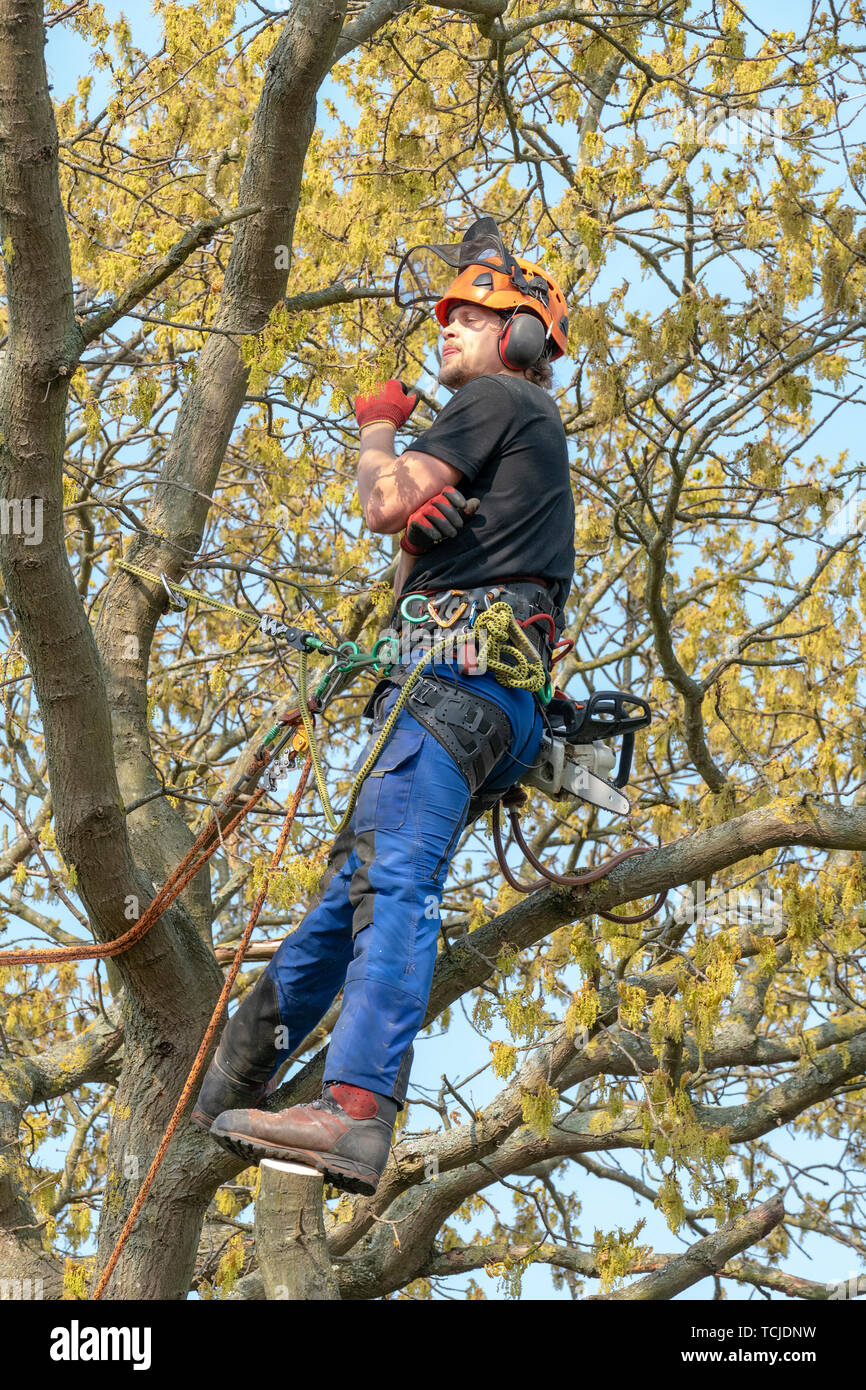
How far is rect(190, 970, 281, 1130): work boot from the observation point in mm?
3807

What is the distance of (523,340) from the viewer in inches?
151

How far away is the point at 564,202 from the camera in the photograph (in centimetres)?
677

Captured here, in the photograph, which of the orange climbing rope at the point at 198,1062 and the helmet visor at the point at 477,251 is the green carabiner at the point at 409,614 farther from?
the helmet visor at the point at 477,251

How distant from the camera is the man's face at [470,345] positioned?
3967 mm

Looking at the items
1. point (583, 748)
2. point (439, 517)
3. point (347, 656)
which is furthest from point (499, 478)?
point (583, 748)

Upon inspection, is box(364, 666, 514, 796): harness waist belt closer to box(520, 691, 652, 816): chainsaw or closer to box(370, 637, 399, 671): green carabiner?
box(370, 637, 399, 671): green carabiner

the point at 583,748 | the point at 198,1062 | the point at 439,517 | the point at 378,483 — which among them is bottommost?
the point at 198,1062

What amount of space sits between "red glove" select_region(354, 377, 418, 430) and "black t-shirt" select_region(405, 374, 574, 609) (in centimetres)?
17

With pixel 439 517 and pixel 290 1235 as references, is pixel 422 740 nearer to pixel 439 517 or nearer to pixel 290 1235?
pixel 439 517

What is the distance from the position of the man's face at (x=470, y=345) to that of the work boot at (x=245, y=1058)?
5.25 feet

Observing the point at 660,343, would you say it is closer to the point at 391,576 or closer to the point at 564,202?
the point at 564,202

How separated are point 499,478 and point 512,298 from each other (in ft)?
1.79

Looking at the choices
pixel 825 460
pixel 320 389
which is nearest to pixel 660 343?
pixel 320 389

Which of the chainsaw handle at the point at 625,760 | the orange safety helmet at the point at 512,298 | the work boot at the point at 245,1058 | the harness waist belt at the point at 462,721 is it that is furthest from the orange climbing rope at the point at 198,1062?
the orange safety helmet at the point at 512,298
